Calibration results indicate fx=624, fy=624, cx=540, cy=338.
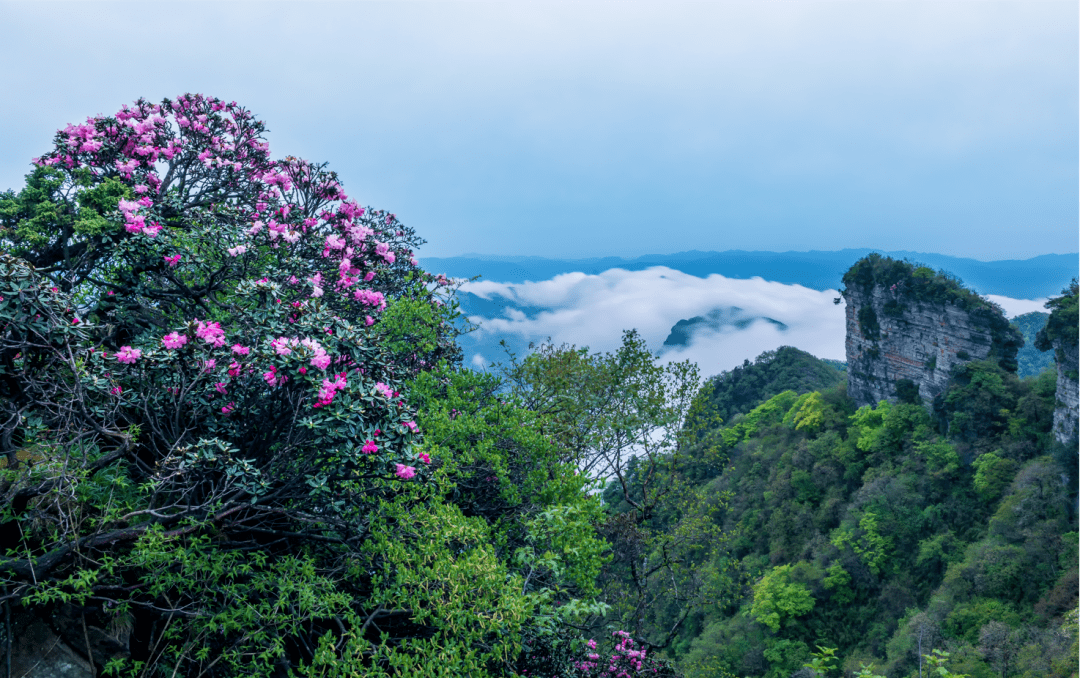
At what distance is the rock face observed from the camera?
98.4 ft

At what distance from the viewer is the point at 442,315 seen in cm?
985

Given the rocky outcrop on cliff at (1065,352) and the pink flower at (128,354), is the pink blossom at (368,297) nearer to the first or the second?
the pink flower at (128,354)

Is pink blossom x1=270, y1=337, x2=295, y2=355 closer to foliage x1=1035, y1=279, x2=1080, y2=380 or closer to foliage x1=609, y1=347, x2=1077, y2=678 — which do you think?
foliage x1=609, y1=347, x2=1077, y2=678

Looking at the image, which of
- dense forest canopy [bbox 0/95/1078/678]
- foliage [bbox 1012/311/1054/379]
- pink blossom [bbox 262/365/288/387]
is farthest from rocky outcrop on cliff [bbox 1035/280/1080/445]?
foliage [bbox 1012/311/1054/379]

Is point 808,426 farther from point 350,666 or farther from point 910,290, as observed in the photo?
point 350,666

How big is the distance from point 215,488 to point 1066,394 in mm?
38266

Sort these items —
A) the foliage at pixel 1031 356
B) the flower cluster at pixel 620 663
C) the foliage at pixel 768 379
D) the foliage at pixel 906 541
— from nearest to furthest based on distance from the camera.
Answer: the flower cluster at pixel 620 663
the foliage at pixel 906 541
the foliage at pixel 768 379
the foliage at pixel 1031 356

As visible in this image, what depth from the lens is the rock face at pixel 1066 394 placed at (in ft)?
98.4

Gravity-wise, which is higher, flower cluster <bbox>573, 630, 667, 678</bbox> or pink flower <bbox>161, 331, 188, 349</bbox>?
pink flower <bbox>161, 331, 188, 349</bbox>

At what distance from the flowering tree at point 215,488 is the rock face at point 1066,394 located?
115 feet

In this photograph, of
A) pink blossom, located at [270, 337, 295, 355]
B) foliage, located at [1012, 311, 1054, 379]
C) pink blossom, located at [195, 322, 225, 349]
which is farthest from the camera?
foliage, located at [1012, 311, 1054, 379]

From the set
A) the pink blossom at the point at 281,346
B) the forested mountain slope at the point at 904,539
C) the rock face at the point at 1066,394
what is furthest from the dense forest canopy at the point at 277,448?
the rock face at the point at 1066,394

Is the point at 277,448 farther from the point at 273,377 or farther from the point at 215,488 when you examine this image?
the point at 273,377

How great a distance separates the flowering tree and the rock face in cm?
3515
